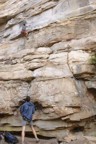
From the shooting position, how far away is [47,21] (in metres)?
16.9

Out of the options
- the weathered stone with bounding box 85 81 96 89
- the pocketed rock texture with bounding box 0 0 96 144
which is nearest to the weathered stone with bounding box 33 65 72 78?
the pocketed rock texture with bounding box 0 0 96 144

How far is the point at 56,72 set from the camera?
14.6m

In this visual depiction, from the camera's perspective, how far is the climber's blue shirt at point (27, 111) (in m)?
13.7

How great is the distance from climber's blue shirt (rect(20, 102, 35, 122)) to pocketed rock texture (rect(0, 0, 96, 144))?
0.64 meters

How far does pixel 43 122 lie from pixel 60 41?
4476 millimetres

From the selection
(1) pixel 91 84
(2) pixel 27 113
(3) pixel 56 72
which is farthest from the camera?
(3) pixel 56 72

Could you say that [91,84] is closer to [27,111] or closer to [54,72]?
[54,72]

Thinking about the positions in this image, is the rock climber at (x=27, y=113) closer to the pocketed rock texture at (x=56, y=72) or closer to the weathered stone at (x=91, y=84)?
the pocketed rock texture at (x=56, y=72)

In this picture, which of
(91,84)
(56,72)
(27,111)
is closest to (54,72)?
(56,72)

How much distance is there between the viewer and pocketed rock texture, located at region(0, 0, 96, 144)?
46.1 feet

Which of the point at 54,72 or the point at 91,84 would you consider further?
the point at 54,72

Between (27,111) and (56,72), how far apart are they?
2.42 meters

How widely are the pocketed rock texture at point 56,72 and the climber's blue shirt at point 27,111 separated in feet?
2.10

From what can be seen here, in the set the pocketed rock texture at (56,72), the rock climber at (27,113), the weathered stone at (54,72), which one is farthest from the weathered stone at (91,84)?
the rock climber at (27,113)
